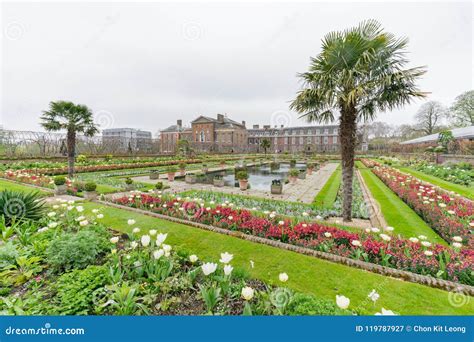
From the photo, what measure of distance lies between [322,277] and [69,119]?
17.4 m

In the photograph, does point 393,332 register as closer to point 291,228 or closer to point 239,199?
point 291,228

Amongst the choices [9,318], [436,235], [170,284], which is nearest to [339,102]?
[436,235]

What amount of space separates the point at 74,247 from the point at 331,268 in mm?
4442

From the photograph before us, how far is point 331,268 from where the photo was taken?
3.70 m

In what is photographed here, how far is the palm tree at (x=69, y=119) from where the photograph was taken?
43.9ft

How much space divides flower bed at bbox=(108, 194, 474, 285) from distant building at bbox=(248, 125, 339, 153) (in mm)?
54952

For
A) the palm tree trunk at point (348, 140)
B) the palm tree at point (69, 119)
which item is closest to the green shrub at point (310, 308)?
the palm tree trunk at point (348, 140)

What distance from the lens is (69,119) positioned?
13.9 meters

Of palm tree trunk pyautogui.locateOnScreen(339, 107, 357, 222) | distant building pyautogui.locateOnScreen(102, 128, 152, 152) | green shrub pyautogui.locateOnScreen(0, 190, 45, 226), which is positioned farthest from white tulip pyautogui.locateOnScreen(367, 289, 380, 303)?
distant building pyautogui.locateOnScreen(102, 128, 152, 152)

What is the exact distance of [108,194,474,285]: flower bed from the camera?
3506 millimetres

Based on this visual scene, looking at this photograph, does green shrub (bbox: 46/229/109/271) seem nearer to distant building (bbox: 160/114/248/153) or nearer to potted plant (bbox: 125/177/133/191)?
potted plant (bbox: 125/177/133/191)

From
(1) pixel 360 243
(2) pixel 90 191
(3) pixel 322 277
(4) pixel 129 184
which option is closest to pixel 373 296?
(3) pixel 322 277

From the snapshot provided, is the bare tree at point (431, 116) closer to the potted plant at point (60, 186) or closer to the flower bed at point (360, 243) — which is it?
the flower bed at point (360, 243)

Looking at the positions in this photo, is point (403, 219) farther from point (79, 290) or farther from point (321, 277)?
point (79, 290)
